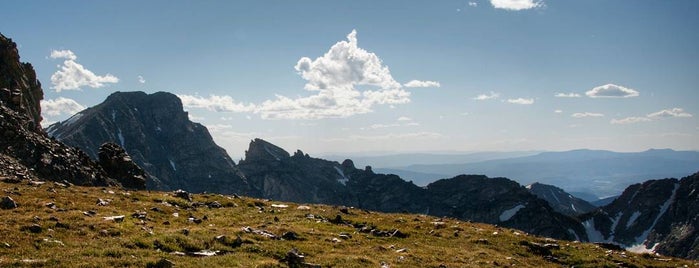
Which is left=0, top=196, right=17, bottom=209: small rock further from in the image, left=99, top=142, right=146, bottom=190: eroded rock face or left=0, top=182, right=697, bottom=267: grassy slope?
left=99, top=142, right=146, bottom=190: eroded rock face

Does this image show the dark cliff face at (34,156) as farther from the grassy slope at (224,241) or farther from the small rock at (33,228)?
the small rock at (33,228)

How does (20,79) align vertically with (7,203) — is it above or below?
above

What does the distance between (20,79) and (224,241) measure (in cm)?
8739

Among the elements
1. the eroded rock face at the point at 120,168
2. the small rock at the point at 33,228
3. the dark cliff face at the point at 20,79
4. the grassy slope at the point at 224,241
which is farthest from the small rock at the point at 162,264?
the dark cliff face at the point at 20,79

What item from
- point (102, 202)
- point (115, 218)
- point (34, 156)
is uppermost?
point (34, 156)

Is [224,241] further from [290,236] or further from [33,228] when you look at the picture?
[33,228]

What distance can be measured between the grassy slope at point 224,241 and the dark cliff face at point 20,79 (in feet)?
177

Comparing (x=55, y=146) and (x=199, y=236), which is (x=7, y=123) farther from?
(x=199, y=236)

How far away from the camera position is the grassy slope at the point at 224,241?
64.2 ft

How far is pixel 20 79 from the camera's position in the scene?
8988 cm

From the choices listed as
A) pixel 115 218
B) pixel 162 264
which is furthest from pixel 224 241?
pixel 115 218

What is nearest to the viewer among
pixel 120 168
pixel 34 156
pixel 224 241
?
pixel 224 241

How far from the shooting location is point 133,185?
7225 cm

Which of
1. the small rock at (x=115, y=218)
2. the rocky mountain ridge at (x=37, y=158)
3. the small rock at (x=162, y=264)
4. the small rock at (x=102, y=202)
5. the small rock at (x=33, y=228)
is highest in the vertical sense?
the rocky mountain ridge at (x=37, y=158)
